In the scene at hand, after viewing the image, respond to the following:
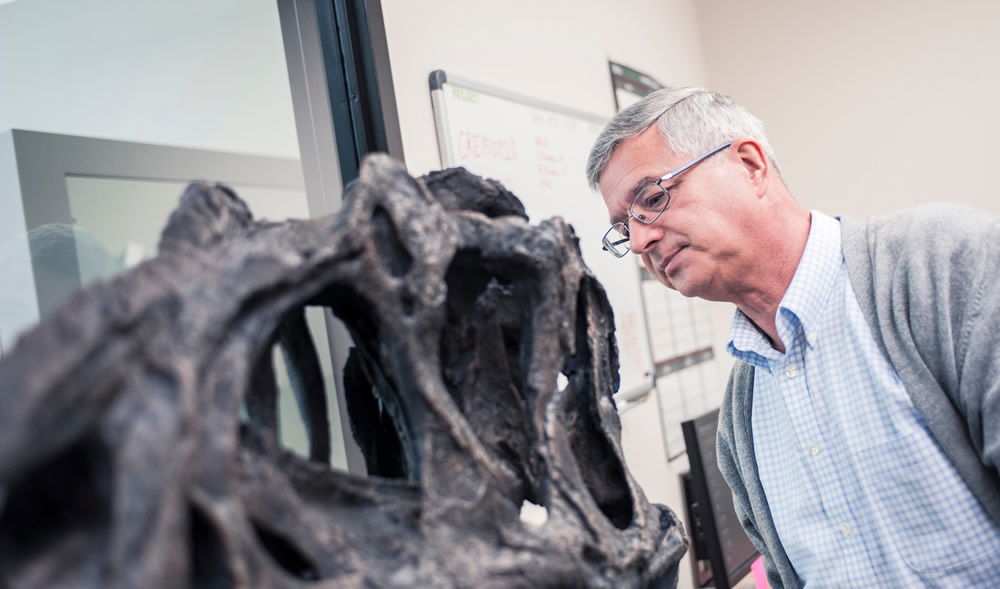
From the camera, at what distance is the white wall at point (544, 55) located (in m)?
1.54

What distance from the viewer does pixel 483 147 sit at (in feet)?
5.65

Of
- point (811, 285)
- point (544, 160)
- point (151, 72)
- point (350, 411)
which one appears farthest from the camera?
point (544, 160)

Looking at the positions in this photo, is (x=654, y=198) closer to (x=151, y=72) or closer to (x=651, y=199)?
(x=651, y=199)

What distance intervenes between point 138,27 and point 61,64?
6.4 inches

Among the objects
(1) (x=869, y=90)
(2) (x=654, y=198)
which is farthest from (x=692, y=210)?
(1) (x=869, y=90)

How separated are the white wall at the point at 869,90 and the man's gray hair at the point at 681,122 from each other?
2.12 metres

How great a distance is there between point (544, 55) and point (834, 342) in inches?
44.3

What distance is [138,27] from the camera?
110cm

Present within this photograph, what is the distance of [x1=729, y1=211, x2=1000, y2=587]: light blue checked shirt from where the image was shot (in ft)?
3.54

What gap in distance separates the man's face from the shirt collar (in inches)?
3.2

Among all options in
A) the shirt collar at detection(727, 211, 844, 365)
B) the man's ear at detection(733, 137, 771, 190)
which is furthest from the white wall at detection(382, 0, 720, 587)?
the shirt collar at detection(727, 211, 844, 365)

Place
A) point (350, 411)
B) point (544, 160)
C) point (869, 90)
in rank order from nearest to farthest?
point (350, 411)
point (544, 160)
point (869, 90)

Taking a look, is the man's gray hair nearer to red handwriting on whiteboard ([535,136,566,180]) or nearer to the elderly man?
the elderly man

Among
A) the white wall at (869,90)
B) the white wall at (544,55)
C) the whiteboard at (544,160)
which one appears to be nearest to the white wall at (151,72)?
the white wall at (544,55)
